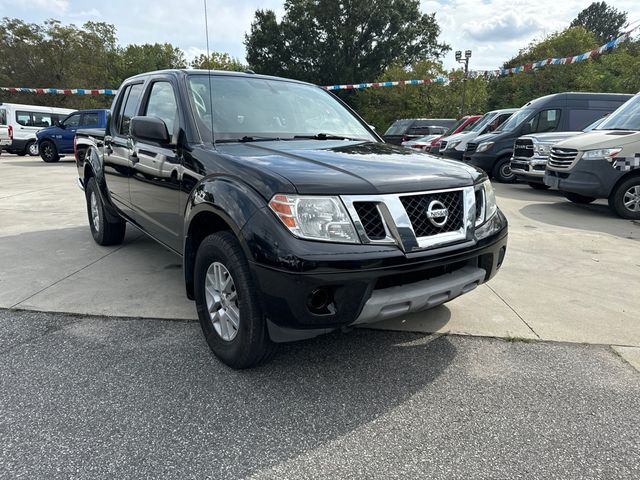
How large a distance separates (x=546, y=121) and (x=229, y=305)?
408 inches

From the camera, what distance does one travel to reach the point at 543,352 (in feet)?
9.66

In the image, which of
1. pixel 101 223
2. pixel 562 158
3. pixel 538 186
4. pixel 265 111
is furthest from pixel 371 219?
pixel 538 186

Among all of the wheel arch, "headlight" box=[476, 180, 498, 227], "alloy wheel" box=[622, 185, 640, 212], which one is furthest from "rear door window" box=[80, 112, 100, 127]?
Result: "headlight" box=[476, 180, 498, 227]

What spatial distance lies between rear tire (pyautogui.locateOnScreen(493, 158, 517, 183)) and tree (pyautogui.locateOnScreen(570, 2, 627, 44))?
76079mm

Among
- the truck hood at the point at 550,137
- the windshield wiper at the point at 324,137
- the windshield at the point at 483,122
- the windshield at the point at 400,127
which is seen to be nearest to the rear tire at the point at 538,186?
the truck hood at the point at 550,137

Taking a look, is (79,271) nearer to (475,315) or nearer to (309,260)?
(309,260)

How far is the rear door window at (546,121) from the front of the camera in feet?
34.8

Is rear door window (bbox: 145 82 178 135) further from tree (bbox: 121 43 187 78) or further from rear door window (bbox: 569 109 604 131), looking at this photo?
tree (bbox: 121 43 187 78)

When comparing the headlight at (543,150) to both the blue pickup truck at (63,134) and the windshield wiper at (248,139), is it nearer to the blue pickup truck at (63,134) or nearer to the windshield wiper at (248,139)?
the windshield wiper at (248,139)

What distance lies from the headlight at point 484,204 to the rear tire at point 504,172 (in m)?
8.93

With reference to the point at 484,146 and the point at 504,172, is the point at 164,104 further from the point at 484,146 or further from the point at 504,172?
the point at 504,172

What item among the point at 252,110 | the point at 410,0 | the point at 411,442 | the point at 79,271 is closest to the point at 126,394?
the point at 411,442

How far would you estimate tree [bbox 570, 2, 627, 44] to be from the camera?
236 feet

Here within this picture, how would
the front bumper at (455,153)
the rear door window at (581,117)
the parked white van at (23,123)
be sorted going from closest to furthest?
1. the rear door window at (581,117)
2. the front bumper at (455,153)
3. the parked white van at (23,123)
